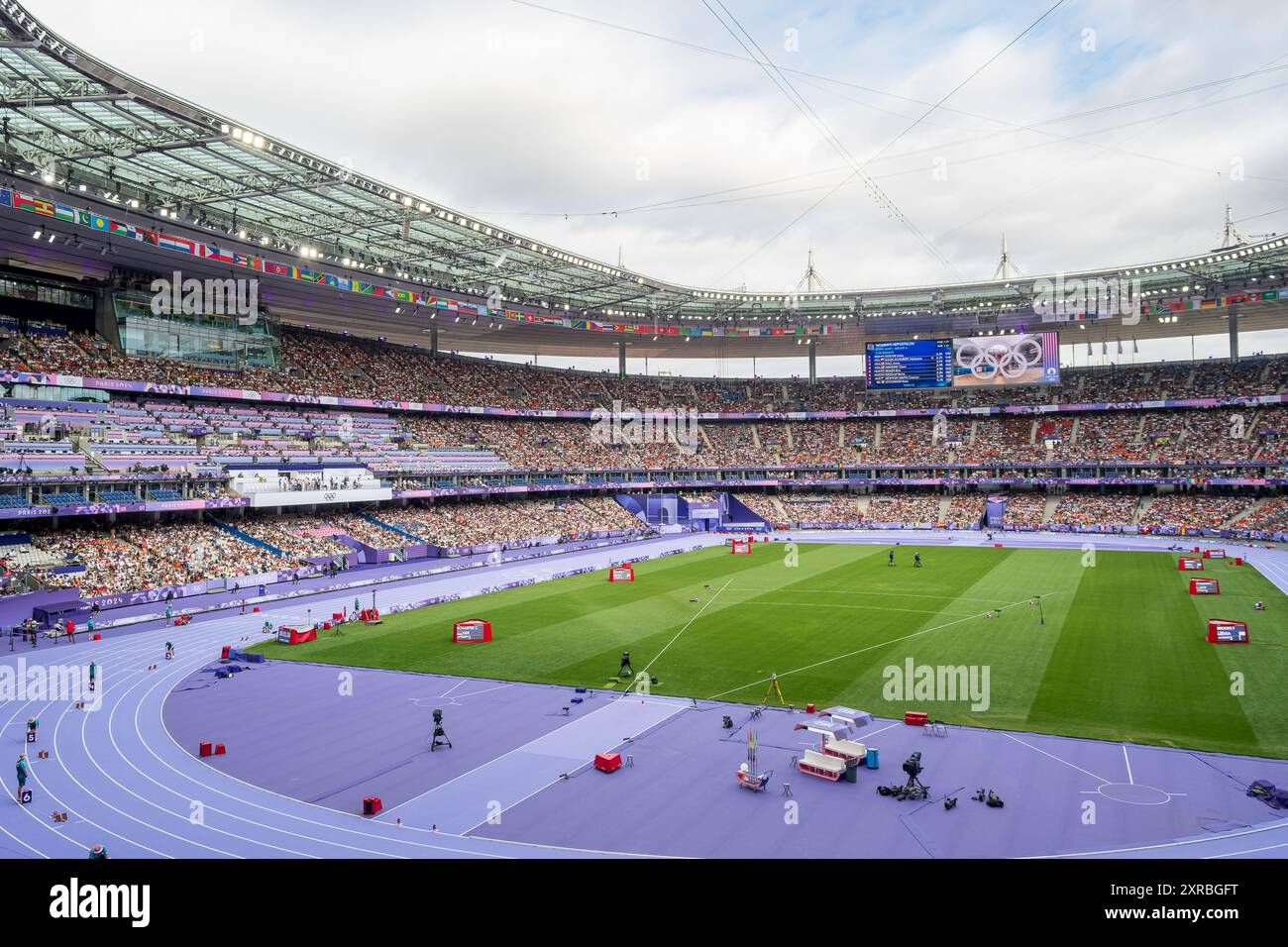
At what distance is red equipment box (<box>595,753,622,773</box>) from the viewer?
17844 millimetres

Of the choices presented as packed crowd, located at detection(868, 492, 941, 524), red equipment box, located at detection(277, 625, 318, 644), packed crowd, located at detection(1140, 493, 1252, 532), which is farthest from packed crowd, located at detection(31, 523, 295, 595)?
packed crowd, located at detection(1140, 493, 1252, 532)

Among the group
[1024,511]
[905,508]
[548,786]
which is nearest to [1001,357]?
[1024,511]

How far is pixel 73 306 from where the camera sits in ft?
174

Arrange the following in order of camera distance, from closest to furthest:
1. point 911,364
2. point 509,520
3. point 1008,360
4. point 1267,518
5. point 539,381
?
point 1267,518 < point 509,520 < point 1008,360 < point 911,364 < point 539,381

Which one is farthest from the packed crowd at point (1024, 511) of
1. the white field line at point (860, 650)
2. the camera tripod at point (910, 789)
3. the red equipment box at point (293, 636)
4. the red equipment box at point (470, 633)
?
the camera tripod at point (910, 789)

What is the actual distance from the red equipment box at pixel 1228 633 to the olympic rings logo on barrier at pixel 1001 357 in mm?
52236

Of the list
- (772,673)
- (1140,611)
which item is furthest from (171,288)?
(1140,611)

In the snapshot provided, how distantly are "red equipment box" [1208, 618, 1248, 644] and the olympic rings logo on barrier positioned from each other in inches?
2057

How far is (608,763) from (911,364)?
2742 inches

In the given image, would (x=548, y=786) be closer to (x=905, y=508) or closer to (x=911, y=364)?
(x=905, y=508)

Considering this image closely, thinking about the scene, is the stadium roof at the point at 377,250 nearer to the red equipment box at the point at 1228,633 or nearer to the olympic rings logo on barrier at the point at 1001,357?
the olympic rings logo on barrier at the point at 1001,357

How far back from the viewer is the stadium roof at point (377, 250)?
109ft

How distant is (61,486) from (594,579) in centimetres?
2806

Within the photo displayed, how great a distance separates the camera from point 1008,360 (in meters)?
76.1
